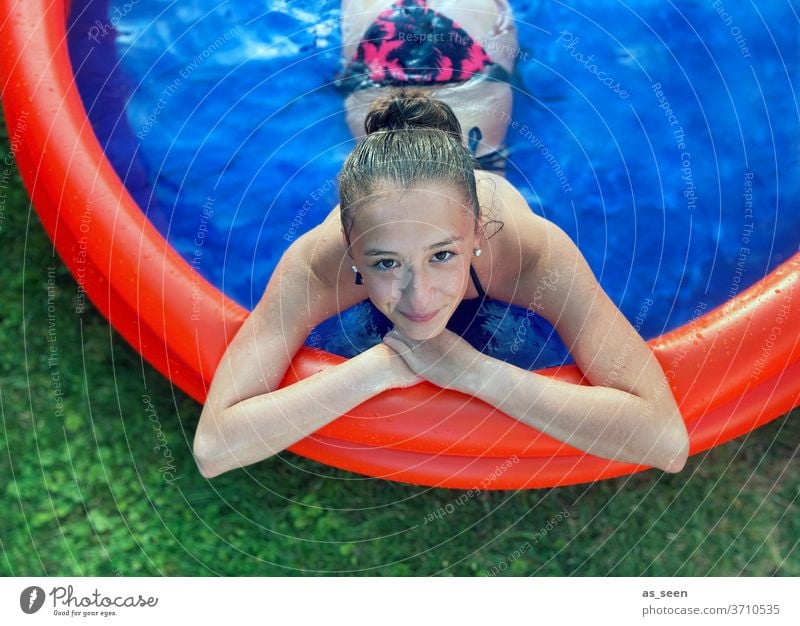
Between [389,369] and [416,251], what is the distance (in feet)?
0.65

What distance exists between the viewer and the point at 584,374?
1.00m

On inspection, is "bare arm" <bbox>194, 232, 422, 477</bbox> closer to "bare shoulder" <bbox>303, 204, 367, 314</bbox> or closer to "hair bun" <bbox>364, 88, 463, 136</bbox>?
"bare shoulder" <bbox>303, 204, 367, 314</bbox>

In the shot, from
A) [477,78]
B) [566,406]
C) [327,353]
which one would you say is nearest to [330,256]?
[327,353]

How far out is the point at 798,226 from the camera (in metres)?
1.35

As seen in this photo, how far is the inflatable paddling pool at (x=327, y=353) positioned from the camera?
100 cm

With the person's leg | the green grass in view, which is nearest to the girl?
the green grass

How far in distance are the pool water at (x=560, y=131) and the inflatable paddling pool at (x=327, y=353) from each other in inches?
8.7

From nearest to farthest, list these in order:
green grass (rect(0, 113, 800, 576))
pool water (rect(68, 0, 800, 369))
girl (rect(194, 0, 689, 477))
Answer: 1. girl (rect(194, 0, 689, 477))
2. green grass (rect(0, 113, 800, 576))
3. pool water (rect(68, 0, 800, 369))

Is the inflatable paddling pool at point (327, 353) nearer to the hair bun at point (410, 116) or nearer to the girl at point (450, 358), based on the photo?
the girl at point (450, 358)

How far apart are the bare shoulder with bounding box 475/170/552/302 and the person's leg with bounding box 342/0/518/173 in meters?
0.30

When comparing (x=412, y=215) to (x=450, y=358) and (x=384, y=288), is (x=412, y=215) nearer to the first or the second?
(x=384, y=288)

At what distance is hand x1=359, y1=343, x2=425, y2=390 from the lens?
98 centimetres

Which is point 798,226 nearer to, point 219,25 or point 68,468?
point 219,25

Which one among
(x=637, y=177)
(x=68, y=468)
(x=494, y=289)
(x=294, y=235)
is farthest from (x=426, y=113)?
(x=68, y=468)
